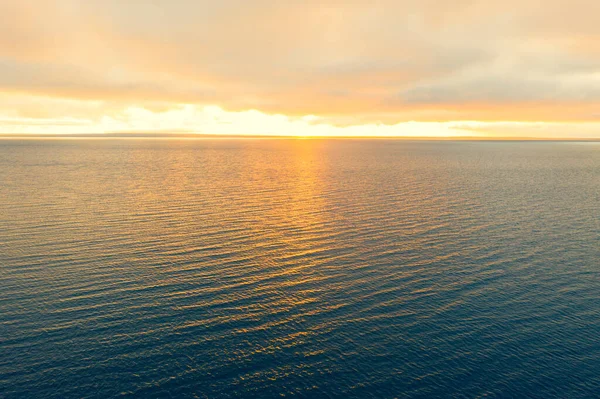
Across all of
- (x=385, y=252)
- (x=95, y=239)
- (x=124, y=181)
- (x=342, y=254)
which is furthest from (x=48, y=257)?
(x=124, y=181)

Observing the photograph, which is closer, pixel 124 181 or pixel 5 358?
pixel 5 358

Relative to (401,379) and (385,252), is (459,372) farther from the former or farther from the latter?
(385,252)

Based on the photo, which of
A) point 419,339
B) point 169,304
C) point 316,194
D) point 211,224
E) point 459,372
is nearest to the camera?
point 459,372

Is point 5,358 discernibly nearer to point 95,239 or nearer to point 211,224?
point 95,239

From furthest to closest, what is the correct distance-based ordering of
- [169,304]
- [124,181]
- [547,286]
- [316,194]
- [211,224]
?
[124,181], [316,194], [211,224], [547,286], [169,304]

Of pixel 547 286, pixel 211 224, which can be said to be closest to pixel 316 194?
pixel 211 224

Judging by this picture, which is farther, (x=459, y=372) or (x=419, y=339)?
(x=419, y=339)
